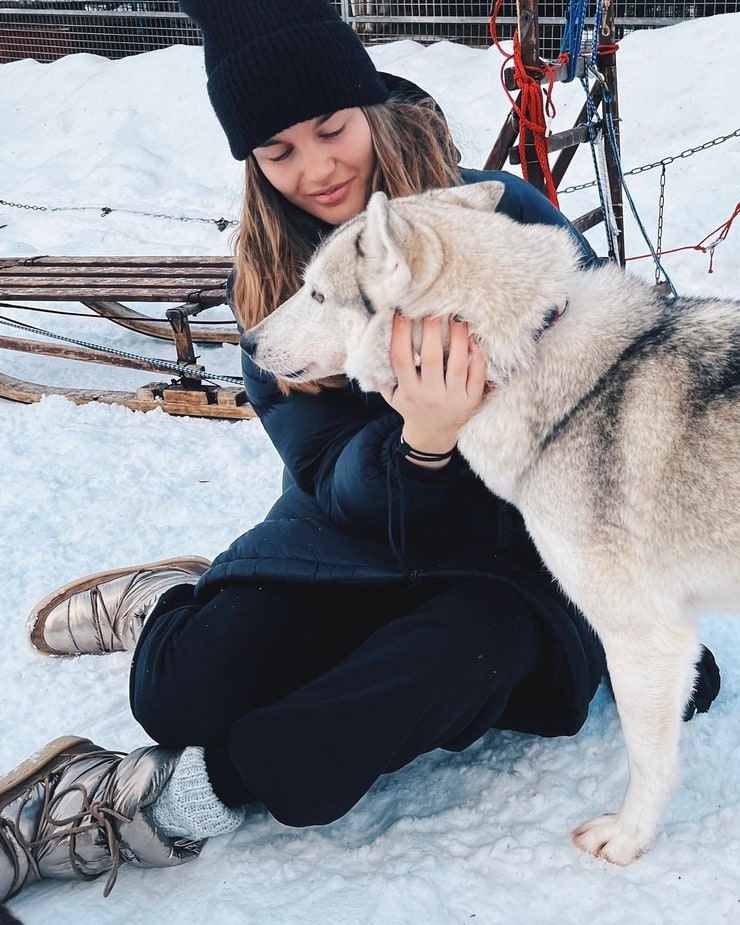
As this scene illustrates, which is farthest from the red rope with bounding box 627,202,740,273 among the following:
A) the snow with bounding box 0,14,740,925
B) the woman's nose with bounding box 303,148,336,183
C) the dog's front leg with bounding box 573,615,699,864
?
the dog's front leg with bounding box 573,615,699,864

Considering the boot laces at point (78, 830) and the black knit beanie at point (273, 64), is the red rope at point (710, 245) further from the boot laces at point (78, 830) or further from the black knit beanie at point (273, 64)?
the boot laces at point (78, 830)

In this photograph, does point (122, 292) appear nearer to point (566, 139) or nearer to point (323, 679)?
point (566, 139)

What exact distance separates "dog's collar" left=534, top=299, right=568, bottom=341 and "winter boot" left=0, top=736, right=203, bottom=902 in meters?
1.11

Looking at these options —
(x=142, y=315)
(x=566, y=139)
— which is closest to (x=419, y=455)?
(x=566, y=139)

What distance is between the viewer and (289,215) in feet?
7.25

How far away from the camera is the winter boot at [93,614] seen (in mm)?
2412

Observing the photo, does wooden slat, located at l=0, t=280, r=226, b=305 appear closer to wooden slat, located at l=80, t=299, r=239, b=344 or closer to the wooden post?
wooden slat, located at l=80, t=299, r=239, b=344

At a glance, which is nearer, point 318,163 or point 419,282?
point 419,282

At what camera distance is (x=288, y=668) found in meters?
1.88

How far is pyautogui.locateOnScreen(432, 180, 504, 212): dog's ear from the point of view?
5.92 feet

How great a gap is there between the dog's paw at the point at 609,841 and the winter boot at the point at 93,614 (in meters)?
1.25

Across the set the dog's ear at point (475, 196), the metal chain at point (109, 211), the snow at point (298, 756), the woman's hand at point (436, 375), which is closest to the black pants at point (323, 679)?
the snow at point (298, 756)

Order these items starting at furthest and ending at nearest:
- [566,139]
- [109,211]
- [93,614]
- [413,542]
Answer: [109,211] → [566,139] → [93,614] → [413,542]

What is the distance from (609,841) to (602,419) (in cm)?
82
